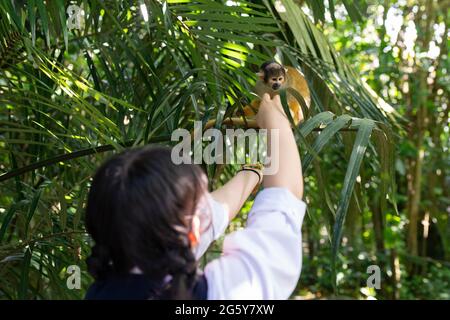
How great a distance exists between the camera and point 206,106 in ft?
3.70

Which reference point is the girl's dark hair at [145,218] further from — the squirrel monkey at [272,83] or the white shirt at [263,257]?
the squirrel monkey at [272,83]

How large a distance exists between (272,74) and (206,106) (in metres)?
0.32

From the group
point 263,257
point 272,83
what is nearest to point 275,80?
point 272,83

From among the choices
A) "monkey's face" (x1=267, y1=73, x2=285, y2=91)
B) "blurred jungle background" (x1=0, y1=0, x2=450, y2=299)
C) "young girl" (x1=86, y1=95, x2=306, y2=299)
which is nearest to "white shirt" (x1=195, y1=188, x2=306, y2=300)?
"young girl" (x1=86, y1=95, x2=306, y2=299)

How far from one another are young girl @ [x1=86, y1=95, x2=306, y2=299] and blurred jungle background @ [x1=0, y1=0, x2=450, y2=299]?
122 millimetres

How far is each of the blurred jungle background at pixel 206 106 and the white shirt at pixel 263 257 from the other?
0.11 metres

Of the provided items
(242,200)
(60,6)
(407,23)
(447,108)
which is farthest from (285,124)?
(447,108)

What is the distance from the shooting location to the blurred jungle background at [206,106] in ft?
2.82

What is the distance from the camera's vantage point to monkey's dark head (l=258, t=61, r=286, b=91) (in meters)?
0.80

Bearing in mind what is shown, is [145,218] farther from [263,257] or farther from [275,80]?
[275,80]

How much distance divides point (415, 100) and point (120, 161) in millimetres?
2858

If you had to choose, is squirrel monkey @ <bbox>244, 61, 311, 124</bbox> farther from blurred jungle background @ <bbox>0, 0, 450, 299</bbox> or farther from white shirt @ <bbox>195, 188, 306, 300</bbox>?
white shirt @ <bbox>195, 188, 306, 300</bbox>

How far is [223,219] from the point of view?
61 centimetres

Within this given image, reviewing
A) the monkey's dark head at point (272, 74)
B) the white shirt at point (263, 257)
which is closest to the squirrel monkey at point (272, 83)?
the monkey's dark head at point (272, 74)
